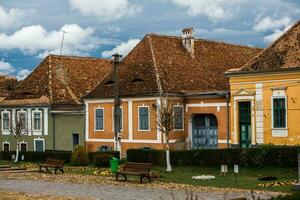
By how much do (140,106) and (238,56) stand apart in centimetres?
1277

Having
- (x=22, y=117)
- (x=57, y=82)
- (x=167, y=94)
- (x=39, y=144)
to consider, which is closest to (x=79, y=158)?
(x=167, y=94)

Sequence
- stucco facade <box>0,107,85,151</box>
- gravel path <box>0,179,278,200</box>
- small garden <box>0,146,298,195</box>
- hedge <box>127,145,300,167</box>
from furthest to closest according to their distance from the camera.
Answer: stucco facade <box>0,107,85,151</box>, hedge <box>127,145,300,167</box>, small garden <box>0,146,298,195</box>, gravel path <box>0,179,278,200</box>

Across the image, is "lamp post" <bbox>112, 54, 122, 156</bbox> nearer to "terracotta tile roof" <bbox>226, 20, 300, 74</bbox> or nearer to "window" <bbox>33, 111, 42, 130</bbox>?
"terracotta tile roof" <bbox>226, 20, 300, 74</bbox>

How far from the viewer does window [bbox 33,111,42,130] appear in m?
50.8

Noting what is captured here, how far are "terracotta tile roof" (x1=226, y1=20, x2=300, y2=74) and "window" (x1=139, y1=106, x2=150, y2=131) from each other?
805 centimetres

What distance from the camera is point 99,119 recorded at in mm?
46156

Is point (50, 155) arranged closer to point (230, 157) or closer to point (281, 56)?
point (230, 157)

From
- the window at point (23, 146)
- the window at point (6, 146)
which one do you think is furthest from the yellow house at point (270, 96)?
the window at point (6, 146)

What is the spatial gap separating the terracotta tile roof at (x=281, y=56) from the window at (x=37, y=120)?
20437 mm

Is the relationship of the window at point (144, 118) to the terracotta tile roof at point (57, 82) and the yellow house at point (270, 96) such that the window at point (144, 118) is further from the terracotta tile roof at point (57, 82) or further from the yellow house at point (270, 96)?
the terracotta tile roof at point (57, 82)

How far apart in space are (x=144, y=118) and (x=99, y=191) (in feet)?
69.3

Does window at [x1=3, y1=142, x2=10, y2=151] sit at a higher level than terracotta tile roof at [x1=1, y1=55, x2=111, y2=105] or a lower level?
lower

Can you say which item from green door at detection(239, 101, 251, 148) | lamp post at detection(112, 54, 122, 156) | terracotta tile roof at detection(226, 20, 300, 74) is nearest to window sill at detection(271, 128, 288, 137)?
green door at detection(239, 101, 251, 148)

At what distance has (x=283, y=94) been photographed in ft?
115
